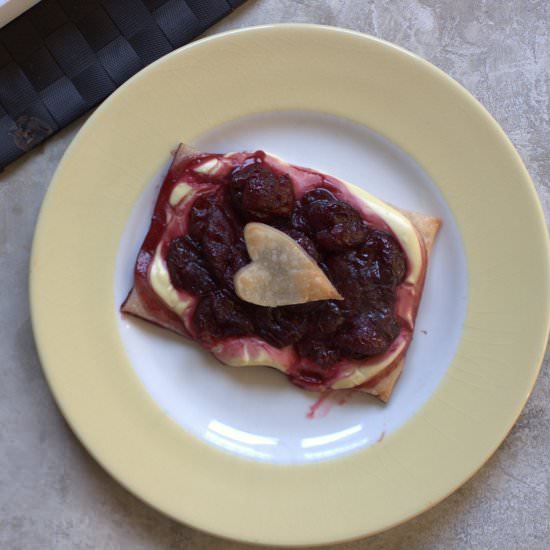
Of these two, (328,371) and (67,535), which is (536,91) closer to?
(328,371)

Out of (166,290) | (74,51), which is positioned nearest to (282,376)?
(166,290)

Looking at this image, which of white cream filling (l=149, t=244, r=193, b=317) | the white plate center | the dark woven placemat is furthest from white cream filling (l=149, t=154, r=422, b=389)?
the dark woven placemat

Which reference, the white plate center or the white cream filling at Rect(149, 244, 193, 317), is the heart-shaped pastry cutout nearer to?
the white cream filling at Rect(149, 244, 193, 317)

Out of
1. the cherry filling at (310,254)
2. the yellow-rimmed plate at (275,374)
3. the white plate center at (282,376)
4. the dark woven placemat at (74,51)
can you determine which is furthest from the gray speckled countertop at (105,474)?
the cherry filling at (310,254)

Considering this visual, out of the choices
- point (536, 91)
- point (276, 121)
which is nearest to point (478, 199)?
point (536, 91)

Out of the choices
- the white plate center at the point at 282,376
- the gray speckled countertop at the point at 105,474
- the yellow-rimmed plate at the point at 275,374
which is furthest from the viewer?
the gray speckled countertop at the point at 105,474

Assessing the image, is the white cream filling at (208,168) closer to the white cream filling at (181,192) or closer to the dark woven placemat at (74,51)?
the white cream filling at (181,192)

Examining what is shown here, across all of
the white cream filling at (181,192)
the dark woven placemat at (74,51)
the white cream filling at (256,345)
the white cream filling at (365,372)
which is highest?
the dark woven placemat at (74,51)
